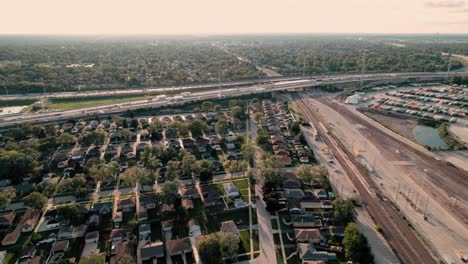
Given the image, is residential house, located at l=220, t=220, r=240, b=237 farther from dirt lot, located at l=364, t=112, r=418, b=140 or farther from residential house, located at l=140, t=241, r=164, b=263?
dirt lot, located at l=364, t=112, r=418, b=140

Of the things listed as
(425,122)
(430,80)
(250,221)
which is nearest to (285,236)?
(250,221)

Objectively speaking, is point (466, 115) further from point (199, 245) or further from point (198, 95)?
point (199, 245)

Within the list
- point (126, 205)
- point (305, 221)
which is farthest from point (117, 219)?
point (305, 221)

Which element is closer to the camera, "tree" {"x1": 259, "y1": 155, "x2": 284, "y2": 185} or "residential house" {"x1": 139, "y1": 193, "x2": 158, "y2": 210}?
"residential house" {"x1": 139, "y1": 193, "x2": 158, "y2": 210}

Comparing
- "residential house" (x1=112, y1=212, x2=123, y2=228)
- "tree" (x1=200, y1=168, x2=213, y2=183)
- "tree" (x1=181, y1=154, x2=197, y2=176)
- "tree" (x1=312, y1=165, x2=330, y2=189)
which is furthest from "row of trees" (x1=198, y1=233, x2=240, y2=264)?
"tree" (x1=312, y1=165, x2=330, y2=189)

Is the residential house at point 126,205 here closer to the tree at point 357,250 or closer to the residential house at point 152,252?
the residential house at point 152,252

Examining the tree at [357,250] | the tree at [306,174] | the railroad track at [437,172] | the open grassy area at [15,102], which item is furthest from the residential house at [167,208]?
the open grassy area at [15,102]
